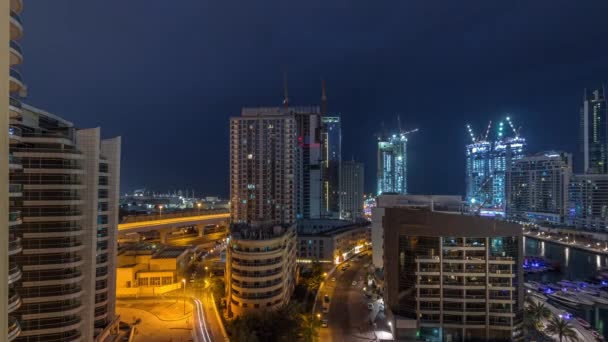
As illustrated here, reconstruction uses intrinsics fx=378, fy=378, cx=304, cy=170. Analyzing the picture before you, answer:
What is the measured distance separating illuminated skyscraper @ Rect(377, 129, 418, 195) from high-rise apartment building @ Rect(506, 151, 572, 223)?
34.8m

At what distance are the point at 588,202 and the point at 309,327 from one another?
7171 cm

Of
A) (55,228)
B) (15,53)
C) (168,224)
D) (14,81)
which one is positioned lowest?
(168,224)

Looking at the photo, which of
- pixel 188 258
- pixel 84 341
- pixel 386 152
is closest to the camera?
pixel 84 341

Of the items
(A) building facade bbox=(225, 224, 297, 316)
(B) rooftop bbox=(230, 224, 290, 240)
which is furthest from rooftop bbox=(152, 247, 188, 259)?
(A) building facade bbox=(225, 224, 297, 316)

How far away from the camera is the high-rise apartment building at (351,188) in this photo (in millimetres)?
89062

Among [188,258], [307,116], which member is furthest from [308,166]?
[188,258]

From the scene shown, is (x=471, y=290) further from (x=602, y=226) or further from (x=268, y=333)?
(x=602, y=226)

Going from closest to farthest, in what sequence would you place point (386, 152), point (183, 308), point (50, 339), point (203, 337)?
point (50, 339) → point (203, 337) → point (183, 308) → point (386, 152)

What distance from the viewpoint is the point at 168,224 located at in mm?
43188

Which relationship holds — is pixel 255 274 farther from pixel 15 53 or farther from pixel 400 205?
pixel 400 205

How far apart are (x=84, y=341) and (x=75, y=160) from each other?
22.9 feet

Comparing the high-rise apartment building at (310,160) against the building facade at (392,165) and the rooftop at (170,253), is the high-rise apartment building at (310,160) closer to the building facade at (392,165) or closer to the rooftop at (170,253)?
the rooftop at (170,253)

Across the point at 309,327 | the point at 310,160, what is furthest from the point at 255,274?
the point at 310,160

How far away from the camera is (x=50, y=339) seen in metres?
13.5
